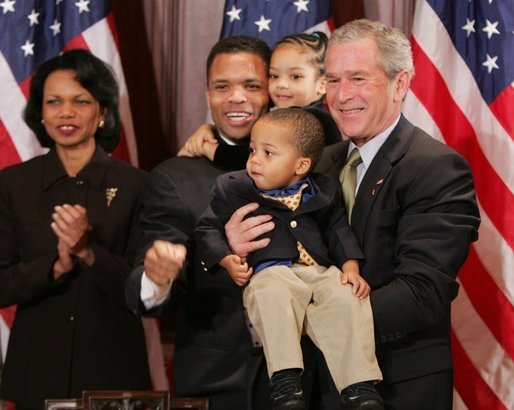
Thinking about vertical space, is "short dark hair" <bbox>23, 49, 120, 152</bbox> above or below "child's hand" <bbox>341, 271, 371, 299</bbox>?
above

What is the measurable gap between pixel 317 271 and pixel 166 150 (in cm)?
233

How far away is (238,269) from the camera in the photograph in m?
2.82

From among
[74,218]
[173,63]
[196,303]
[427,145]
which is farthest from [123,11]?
[427,145]

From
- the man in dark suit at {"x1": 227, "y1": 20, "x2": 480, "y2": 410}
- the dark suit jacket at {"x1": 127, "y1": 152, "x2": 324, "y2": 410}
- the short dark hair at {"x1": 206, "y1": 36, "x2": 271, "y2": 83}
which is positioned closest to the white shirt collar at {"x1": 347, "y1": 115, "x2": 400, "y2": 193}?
the man in dark suit at {"x1": 227, "y1": 20, "x2": 480, "y2": 410}

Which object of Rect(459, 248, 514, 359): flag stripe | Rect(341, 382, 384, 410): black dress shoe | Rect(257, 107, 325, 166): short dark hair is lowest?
Rect(459, 248, 514, 359): flag stripe

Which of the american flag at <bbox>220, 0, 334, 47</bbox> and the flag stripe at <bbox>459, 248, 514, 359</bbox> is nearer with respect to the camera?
the flag stripe at <bbox>459, 248, 514, 359</bbox>

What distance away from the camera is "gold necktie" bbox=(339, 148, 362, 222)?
2982 mm

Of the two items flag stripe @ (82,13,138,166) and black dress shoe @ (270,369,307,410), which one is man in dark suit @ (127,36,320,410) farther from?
flag stripe @ (82,13,138,166)

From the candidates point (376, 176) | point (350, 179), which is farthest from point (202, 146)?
point (376, 176)

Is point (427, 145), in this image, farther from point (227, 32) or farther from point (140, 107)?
point (140, 107)

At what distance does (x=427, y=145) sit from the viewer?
2.88 meters

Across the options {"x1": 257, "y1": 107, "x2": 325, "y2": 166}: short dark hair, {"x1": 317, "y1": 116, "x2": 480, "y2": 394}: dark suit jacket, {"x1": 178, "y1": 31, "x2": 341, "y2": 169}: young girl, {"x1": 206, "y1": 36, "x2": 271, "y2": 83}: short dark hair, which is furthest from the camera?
{"x1": 206, "y1": 36, "x2": 271, "y2": 83}: short dark hair

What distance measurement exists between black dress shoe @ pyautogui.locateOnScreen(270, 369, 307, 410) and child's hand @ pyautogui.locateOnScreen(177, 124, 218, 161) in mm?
950

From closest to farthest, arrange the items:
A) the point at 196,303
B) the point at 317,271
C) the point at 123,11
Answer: the point at 317,271
the point at 196,303
the point at 123,11
